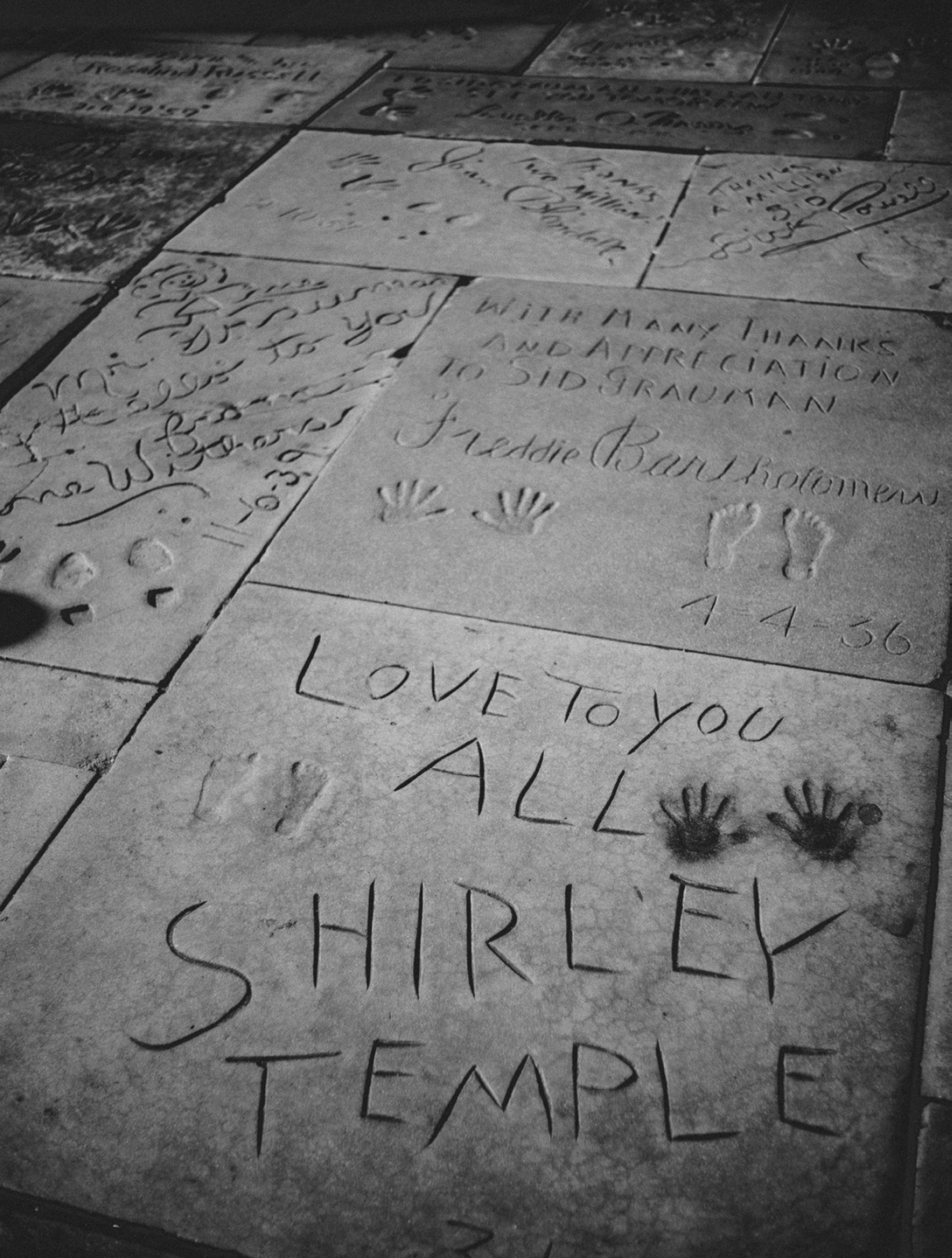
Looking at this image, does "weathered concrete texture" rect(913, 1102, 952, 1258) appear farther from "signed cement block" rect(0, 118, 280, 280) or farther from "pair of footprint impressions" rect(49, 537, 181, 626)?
"signed cement block" rect(0, 118, 280, 280)

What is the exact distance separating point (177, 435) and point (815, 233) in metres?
2.79

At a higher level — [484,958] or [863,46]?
[863,46]

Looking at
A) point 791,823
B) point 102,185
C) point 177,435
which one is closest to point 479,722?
point 791,823

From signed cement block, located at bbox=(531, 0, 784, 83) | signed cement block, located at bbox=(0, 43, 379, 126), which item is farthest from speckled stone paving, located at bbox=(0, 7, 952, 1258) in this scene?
signed cement block, located at bbox=(531, 0, 784, 83)

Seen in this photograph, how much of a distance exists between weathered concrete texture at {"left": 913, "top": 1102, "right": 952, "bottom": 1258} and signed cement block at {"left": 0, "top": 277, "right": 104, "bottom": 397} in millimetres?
3494

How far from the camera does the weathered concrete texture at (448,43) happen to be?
6246mm

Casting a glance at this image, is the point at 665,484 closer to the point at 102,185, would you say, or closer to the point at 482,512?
the point at 482,512

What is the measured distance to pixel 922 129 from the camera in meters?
5.12

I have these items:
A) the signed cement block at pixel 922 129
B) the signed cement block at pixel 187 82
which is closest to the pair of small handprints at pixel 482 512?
the signed cement block at pixel 922 129

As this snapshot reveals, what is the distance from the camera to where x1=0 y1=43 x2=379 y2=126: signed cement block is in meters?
5.70

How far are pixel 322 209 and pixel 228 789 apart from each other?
10.8 ft

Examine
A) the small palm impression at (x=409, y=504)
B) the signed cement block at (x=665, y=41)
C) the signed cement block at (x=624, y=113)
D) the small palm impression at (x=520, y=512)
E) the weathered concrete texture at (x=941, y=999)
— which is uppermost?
the signed cement block at (x=665, y=41)

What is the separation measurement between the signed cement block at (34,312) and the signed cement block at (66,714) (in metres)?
1.57

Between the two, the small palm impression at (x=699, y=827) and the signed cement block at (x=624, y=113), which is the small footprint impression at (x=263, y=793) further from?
the signed cement block at (x=624, y=113)
